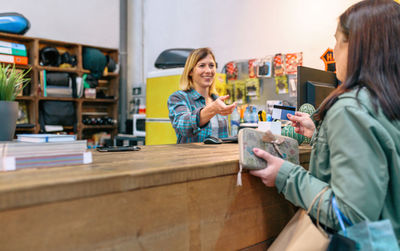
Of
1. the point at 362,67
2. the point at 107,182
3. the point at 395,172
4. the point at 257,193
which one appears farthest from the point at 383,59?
the point at 107,182

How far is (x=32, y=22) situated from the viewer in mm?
4863

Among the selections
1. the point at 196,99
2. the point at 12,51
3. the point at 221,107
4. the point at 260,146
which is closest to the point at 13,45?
the point at 12,51

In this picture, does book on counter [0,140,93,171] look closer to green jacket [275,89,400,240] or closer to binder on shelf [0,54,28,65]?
green jacket [275,89,400,240]

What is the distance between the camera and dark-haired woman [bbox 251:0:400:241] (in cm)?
85

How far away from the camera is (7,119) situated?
4.12ft

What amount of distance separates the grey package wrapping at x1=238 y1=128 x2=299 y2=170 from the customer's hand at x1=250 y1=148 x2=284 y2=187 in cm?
2

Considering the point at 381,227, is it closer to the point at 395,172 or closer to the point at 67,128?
→ the point at 395,172

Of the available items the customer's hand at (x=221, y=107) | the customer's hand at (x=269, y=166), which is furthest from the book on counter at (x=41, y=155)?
the customer's hand at (x=221, y=107)

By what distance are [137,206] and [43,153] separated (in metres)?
0.29

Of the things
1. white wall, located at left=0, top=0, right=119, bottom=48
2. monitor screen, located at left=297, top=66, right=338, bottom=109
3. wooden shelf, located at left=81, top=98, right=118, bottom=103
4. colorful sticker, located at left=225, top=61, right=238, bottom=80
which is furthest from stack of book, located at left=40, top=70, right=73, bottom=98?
monitor screen, located at left=297, top=66, right=338, bottom=109

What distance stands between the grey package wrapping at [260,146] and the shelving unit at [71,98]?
13.0 ft

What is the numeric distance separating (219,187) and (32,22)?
486cm

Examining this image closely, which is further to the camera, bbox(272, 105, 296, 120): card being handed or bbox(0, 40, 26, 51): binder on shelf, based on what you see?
bbox(0, 40, 26, 51): binder on shelf

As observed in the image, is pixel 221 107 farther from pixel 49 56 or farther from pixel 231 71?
pixel 49 56
